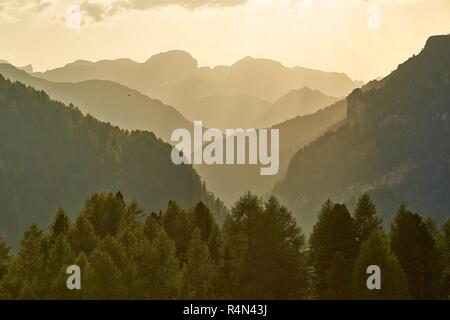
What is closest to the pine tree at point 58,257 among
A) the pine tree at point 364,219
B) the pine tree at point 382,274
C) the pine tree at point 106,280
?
the pine tree at point 106,280

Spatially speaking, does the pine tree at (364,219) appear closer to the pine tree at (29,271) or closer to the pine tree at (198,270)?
the pine tree at (198,270)

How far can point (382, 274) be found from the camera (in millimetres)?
67562

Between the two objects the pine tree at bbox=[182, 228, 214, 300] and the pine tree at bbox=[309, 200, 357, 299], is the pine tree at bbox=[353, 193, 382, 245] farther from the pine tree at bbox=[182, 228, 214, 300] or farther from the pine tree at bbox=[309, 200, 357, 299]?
the pine tree at bbox=[182, 228, 214, 300]

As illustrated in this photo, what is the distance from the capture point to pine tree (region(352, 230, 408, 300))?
221ft

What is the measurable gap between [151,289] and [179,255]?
1050 centimetres

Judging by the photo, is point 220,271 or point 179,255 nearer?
point 220,271

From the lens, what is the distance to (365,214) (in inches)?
→ 3076

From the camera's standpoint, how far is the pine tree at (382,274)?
67.5 metres

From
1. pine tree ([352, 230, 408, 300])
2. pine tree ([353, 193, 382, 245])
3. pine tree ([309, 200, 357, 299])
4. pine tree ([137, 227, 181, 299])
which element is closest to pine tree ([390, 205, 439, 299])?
pine tree ([353, 193, 382, 245])

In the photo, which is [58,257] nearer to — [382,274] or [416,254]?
[382,274]

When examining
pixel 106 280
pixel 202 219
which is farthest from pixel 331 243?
pixel 106 280

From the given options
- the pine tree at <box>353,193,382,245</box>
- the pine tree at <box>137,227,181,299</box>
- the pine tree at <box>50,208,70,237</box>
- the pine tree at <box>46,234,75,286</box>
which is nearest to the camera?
the pine tree at <box>46,234,75,286</box>
